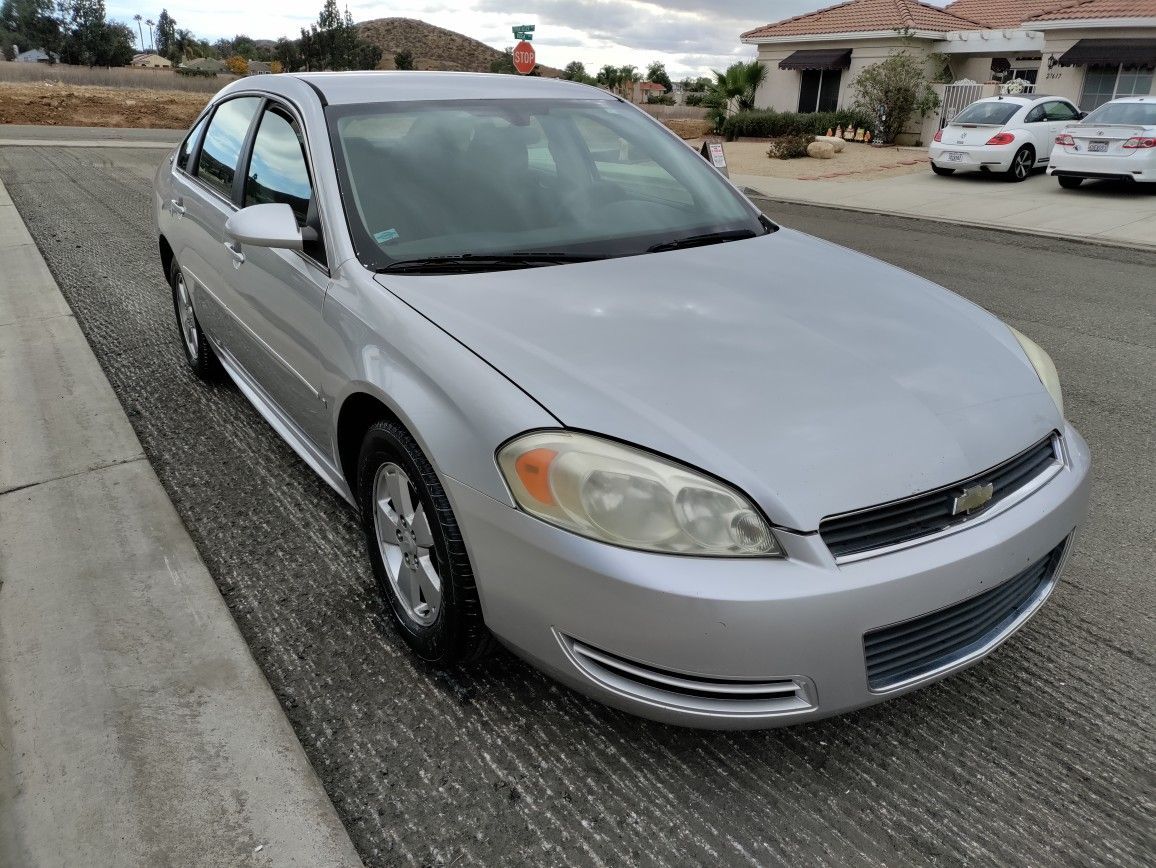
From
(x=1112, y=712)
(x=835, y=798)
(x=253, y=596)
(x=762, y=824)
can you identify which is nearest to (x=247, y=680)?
(x=253, y=596)

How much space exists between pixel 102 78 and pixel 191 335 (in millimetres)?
57698

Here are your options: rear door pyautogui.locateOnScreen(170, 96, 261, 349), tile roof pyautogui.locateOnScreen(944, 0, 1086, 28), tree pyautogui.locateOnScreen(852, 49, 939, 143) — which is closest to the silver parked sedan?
rear door pyautogui.locateOnScreen(170, 96, 261, 349)

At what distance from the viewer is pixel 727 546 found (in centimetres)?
194

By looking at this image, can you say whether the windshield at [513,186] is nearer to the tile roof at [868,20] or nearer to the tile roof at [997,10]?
the tile roof at [868,20]

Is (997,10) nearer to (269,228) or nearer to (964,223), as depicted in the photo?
(964,223)

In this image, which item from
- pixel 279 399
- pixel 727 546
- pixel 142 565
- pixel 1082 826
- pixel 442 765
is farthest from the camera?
pixel 279 399

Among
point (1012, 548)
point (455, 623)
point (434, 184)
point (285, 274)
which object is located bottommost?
point (455, 623)

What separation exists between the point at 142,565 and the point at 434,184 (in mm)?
1735

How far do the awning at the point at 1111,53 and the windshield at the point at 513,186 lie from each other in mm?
24706

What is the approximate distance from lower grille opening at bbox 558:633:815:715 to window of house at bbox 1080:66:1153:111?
26.2 m

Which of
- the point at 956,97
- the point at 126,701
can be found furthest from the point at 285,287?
the point at 956,97

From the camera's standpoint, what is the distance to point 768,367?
2289mm

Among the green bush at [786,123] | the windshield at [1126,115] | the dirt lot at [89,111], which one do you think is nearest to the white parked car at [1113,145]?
the windshield at [1126,115]

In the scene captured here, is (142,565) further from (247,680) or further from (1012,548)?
(1012,548)
